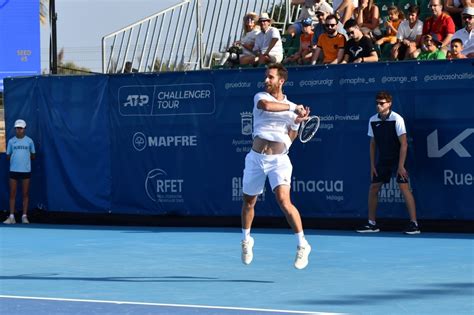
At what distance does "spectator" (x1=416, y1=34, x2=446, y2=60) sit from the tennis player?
6104 mm

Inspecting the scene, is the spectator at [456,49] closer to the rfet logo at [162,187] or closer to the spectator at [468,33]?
the spectator at [468,33]

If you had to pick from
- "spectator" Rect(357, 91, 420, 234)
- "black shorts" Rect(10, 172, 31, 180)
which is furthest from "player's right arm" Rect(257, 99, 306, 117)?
"black shorts" Rect(10, 172, 31, 180)

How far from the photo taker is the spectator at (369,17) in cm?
1934

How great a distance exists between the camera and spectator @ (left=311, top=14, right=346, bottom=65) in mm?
17547

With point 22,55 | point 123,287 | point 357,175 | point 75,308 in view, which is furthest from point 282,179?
point 22,55

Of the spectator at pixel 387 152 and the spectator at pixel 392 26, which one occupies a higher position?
the spectator at pixel 392 26

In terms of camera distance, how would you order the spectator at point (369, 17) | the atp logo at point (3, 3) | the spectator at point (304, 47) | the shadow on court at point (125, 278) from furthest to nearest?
1. the atp logo at point (3, 3)
2. the spectator at point (369, 17)
3. the spectator at point (304, 47)
4. the shadow on court at point (125, 278)

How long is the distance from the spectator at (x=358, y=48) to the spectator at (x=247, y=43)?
8.99 feet

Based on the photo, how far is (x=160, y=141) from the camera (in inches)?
695

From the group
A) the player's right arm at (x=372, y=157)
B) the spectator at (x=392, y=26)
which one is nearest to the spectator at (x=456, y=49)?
the player's right arm at (x=372, y=157)

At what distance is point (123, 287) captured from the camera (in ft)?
33.9

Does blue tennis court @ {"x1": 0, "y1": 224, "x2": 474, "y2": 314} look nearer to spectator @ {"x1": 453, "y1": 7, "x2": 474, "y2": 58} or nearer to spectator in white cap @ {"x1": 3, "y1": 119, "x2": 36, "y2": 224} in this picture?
spectator in white cap @ {"x1": 3, "y1": 119, "x2": 36, "y2": 224}

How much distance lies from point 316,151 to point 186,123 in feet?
7.72

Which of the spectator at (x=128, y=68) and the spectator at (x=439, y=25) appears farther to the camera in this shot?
the spectator at (x=128, y=68)
